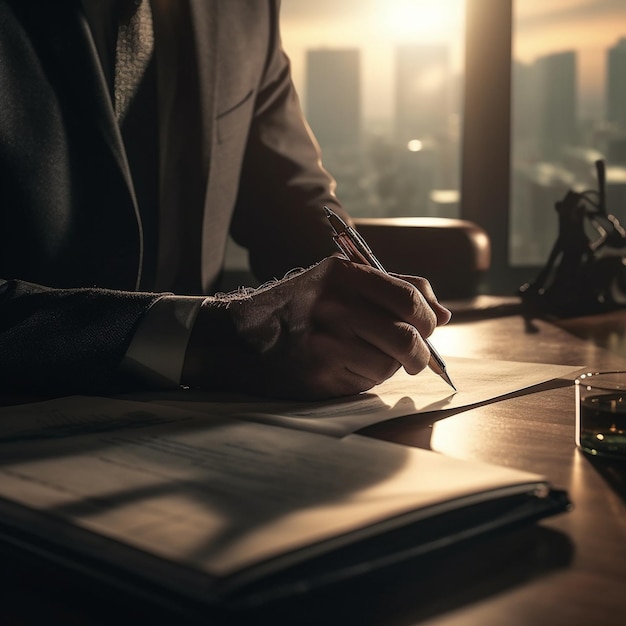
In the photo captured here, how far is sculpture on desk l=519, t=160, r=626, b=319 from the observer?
162cm

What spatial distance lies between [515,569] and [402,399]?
39 cm

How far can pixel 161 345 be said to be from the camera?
2.68 ft

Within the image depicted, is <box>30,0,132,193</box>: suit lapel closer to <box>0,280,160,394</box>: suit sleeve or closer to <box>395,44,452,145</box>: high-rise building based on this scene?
<box>0,280,160,394</box>: suit sleeve

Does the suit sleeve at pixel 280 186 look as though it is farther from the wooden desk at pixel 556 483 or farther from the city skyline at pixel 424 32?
the city skyline at pixel 424 32

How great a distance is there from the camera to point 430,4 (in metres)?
3.69

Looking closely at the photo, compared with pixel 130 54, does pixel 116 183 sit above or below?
below

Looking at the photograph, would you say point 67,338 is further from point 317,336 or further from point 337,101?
point 337,101

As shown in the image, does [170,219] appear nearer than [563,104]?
Yes

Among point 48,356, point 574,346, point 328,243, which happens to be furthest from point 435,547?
point 328,243

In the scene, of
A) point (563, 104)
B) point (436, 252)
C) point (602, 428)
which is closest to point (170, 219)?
point (436, 252)

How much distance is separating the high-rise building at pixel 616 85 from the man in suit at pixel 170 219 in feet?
7.28

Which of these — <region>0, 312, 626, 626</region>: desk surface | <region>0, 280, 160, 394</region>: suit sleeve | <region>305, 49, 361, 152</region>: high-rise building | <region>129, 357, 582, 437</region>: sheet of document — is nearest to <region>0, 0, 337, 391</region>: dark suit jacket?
<region>0, 280, 160, 394</region>: suit sleeve

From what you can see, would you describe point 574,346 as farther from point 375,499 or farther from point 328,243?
point 375,499

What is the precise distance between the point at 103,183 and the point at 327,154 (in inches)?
98.4
